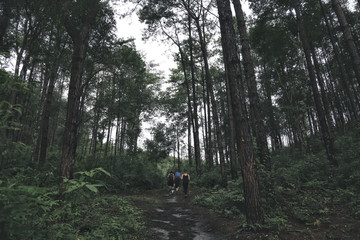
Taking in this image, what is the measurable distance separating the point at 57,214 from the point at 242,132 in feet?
17.8

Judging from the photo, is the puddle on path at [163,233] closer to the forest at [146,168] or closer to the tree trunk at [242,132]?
the forest at [146,168]

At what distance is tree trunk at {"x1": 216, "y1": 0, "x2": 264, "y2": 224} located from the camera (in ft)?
16.6

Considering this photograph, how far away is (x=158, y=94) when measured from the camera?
89.9ft

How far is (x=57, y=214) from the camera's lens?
→ 447 cm

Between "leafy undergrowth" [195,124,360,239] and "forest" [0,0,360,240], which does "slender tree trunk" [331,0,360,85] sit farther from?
"leafy undergrowth" [195,124,360,239]

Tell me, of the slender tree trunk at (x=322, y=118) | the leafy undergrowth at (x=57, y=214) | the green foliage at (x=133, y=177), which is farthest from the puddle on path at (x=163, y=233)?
the slender tree trunk at (x=322, y=118)

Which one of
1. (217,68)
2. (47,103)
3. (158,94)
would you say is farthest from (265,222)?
(158,94)

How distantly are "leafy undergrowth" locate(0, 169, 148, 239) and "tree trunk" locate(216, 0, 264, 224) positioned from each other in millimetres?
3361

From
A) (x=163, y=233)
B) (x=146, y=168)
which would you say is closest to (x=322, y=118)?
(x=163, y=233)

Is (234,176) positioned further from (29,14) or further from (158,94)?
(158,94)

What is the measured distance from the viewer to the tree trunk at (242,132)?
507 centimetres

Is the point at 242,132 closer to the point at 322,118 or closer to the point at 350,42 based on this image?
the point at 350,42

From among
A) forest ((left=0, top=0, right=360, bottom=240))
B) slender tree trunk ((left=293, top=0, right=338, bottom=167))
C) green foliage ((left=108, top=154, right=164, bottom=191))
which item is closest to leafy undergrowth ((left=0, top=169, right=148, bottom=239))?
forest ((left=0, top=0, right=360, bottom=240))

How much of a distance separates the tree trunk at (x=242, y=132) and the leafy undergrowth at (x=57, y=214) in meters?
3.36
